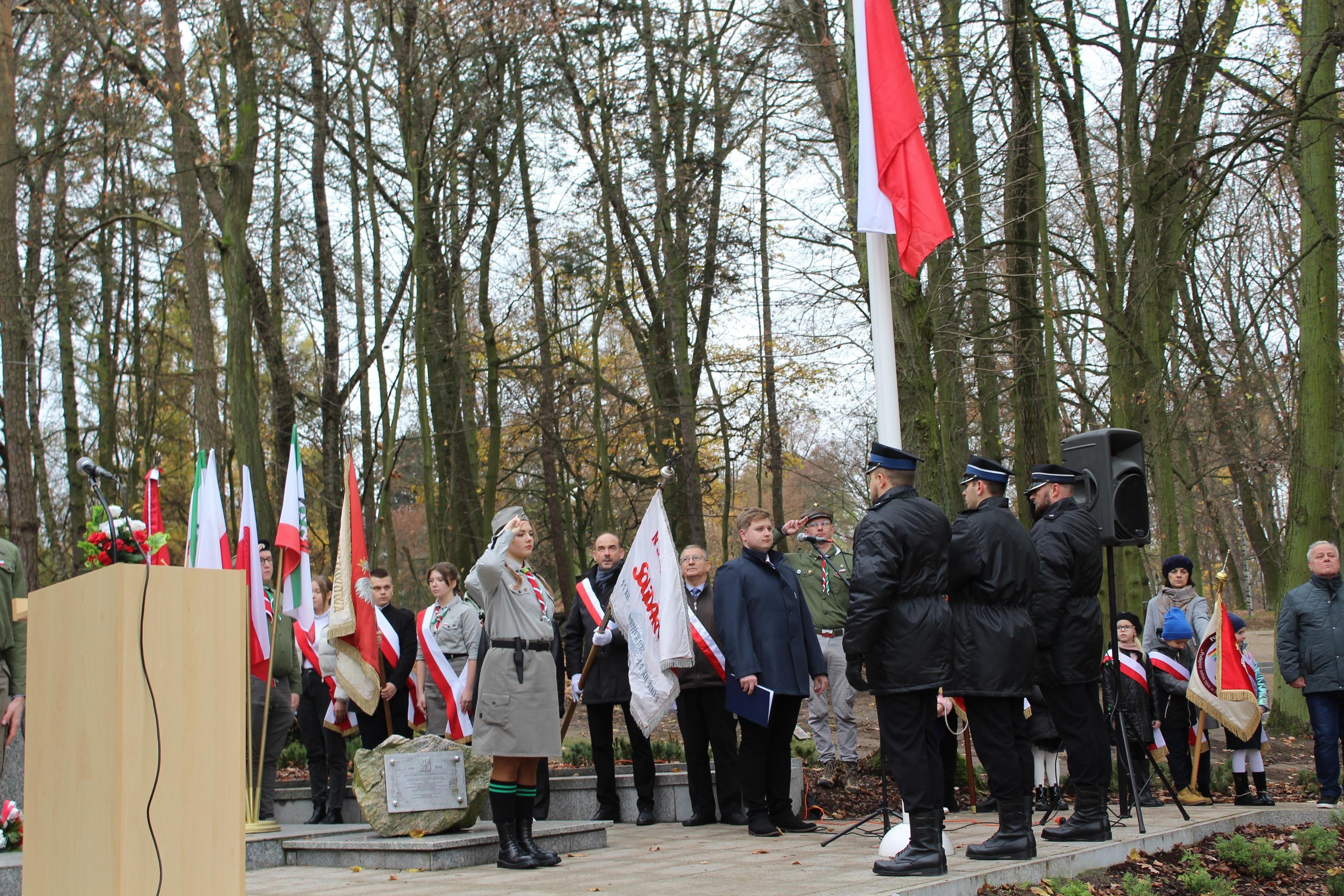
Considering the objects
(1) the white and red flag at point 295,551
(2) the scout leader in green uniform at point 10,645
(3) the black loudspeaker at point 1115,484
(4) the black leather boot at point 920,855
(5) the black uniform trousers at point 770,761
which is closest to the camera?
(4) the black leather boot at point 920,855

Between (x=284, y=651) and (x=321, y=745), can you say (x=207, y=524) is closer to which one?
(x=284, y=651)

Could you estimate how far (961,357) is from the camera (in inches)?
625

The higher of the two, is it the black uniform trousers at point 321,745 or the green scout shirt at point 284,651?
→ the green scout shirt at point 284,651

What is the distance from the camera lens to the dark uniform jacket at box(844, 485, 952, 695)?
606 cm

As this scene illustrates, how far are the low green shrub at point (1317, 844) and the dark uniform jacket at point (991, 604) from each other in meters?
2.26

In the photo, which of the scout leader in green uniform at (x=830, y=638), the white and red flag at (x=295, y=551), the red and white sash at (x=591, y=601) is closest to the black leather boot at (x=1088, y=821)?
the scout leader in green uniform at (x=830, y=638)

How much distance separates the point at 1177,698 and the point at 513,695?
5.75 m

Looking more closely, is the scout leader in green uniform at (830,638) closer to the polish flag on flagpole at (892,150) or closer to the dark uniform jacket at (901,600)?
the polish flag on flagpole at (892,150)

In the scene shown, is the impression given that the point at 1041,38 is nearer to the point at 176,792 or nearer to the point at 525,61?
the point at 525,61

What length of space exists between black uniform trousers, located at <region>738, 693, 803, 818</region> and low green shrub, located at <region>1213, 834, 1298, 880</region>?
2.58 meters

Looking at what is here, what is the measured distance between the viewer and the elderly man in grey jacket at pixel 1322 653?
9.12m

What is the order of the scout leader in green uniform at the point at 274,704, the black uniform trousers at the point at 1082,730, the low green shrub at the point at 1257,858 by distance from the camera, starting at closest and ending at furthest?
the low green shrub at the point at 1257,858
the black uniform trousers at the point at 1082,730
the scout leader in green uniform at the point at 274,704

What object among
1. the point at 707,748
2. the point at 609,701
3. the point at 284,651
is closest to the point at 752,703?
the point at 707,748

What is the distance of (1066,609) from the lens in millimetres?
7266
